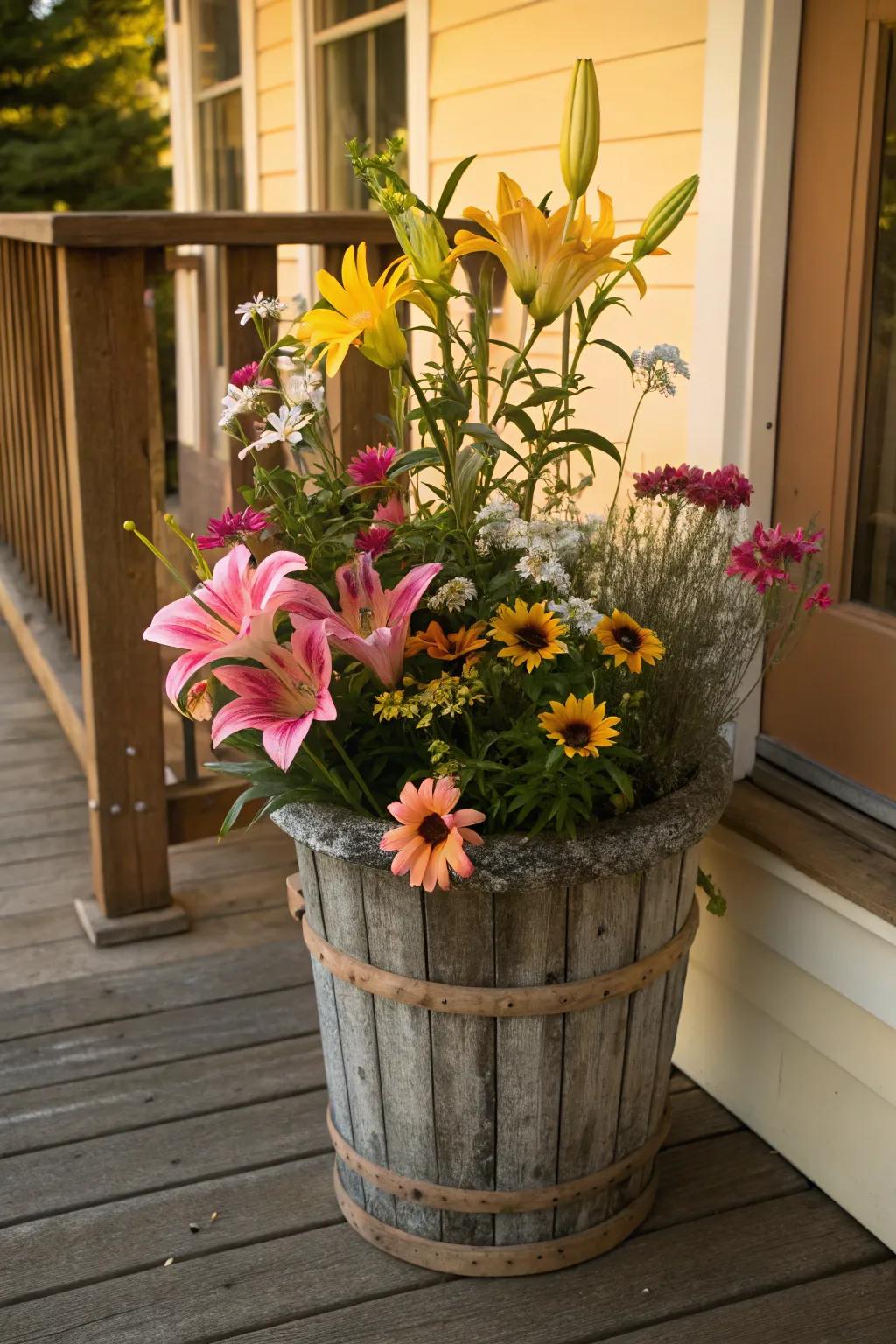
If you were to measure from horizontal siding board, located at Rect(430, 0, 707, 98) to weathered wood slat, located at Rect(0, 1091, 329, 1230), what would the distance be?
1.84 meters

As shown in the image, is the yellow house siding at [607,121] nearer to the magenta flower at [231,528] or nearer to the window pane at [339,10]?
the window pane at [339,10]

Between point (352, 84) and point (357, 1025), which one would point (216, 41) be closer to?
point (352, 84)

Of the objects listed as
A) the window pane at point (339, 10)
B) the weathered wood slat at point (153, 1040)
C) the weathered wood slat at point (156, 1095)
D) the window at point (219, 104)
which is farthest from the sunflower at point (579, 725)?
the window at point (219, 104)

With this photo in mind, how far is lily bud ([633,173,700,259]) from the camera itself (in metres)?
1.68

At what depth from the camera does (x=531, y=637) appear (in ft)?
5.25

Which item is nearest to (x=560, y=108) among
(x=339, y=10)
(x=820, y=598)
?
(x=820, y=598)

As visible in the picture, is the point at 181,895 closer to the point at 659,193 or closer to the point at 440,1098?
the point at 440,1098

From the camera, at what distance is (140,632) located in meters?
2.62

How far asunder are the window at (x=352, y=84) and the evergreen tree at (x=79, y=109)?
5.94m

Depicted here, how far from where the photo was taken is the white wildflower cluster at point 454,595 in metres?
1.64

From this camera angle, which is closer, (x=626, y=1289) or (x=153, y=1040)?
(x=626, y=1289)

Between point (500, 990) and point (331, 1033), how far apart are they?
0.32 metres

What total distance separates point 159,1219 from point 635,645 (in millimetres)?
1077

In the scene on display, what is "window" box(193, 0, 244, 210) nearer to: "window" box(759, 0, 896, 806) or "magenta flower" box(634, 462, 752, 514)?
"window" box(759, 0, 896, 806)
